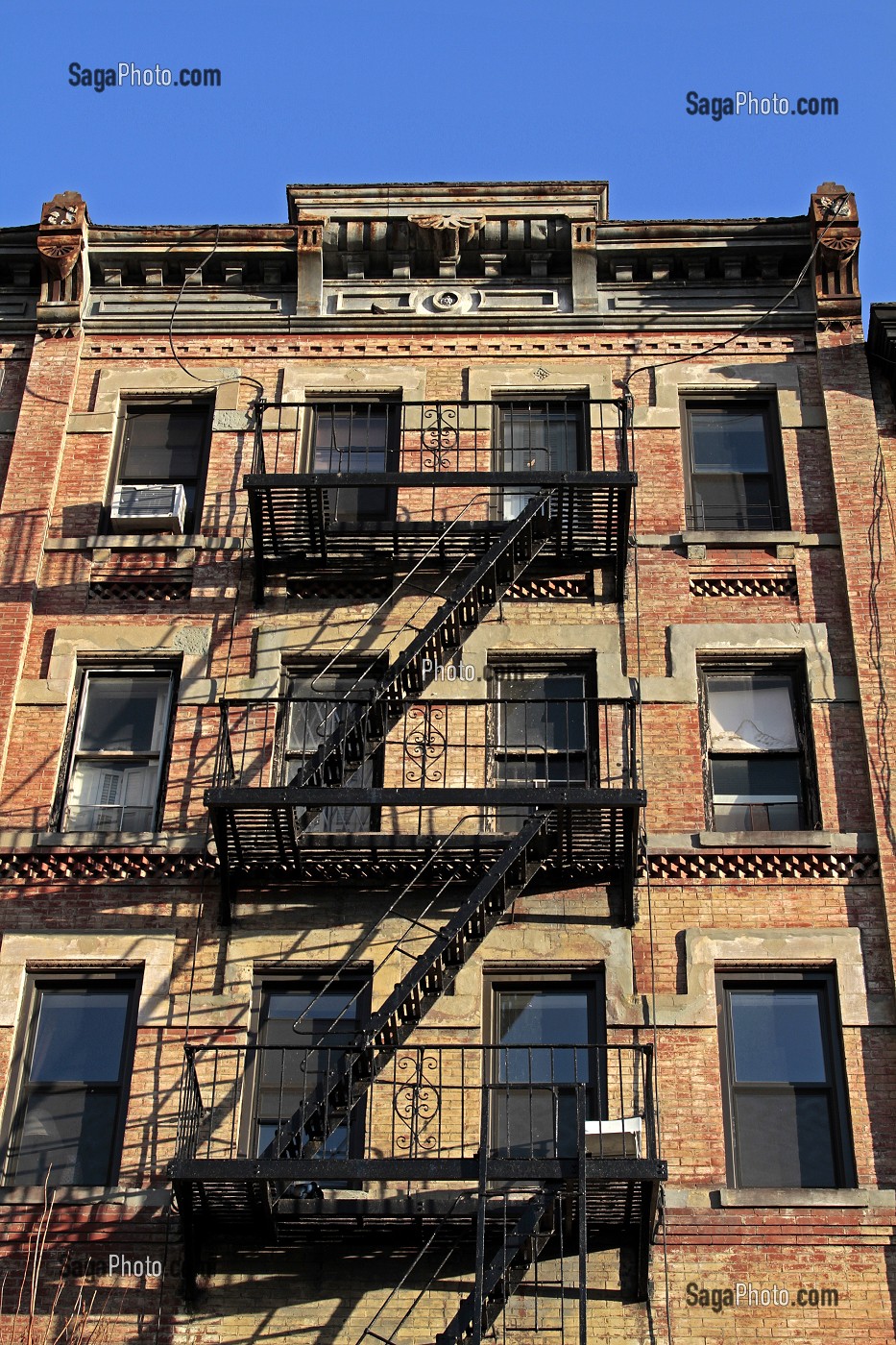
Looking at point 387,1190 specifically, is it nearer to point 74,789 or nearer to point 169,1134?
point 169,1134

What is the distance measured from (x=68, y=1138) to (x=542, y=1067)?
3.86 meters

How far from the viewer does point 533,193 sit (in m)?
21.2

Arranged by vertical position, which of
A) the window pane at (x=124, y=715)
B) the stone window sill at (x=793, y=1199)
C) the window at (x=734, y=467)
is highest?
the window at (x=734, y=467)

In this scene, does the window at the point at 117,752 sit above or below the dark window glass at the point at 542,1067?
above

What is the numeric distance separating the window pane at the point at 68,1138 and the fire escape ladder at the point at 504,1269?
3.26 meters

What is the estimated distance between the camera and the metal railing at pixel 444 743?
1736 centimetres

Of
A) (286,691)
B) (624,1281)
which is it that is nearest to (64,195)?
(286,691)

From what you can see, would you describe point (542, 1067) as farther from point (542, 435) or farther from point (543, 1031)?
point (542, 435)

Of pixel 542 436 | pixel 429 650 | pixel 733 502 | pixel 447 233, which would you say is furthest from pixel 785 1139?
pixel 447 233

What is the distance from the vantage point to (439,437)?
1970 centimetres

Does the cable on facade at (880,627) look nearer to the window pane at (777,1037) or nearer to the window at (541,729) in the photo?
the window pane at (777,1037)

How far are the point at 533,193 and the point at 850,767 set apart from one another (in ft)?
24.9

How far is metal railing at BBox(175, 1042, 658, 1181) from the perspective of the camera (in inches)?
594

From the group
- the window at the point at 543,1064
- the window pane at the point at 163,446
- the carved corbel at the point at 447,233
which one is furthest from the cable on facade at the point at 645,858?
the window pane at the point at 163,446
